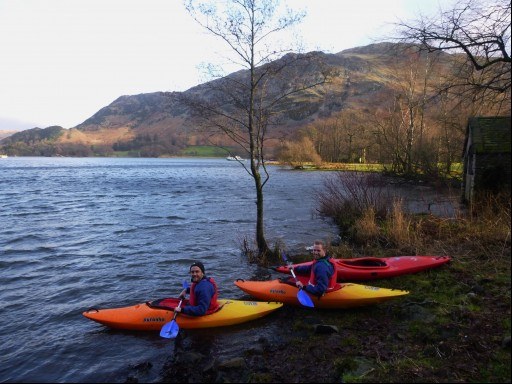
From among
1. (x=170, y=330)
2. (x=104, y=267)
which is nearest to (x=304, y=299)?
(x=170, y=330)

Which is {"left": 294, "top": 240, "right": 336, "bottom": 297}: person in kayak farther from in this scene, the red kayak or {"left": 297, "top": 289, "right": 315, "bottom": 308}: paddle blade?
the red kayak

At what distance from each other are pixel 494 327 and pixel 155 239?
13.0 meters

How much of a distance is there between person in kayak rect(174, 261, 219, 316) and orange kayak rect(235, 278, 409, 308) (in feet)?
4.34

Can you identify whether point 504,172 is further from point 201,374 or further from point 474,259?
point 201,374

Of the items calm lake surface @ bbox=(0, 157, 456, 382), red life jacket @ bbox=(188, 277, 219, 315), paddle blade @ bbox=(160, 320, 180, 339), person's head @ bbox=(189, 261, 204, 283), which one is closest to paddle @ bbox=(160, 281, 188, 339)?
paddle blade @ bbox=(160, 320, 180, 339)

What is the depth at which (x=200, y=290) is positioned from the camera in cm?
726

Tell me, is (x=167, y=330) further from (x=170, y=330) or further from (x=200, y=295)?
(x=200, y=295)

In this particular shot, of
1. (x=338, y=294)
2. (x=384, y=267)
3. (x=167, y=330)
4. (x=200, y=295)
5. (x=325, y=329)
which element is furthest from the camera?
(x=384, y=267)

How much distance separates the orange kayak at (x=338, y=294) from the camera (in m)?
7.30

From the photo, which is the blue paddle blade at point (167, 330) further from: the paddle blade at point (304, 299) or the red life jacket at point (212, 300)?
the paddle blade at point (304, 299)

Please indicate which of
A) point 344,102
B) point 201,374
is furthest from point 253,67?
point 344,102

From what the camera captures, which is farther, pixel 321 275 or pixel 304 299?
pixel 321 275

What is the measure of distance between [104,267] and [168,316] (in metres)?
5.53

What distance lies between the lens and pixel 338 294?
749cm
